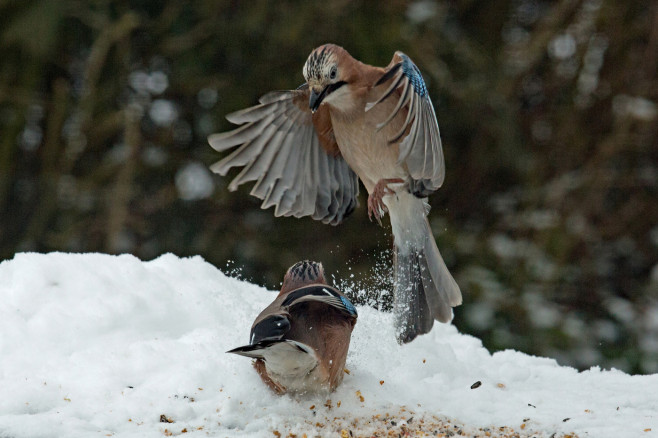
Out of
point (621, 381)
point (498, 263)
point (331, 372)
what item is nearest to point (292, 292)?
point (331, 372)

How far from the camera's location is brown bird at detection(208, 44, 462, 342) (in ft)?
8.73

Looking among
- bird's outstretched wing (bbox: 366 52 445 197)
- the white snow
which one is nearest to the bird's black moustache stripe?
bird's outstretched wing (bbox: 366 52 445 197)

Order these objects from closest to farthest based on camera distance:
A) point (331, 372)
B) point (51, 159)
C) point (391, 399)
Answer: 1. point (331, 372)
2. point (391, 399)
3. point (51, 159)

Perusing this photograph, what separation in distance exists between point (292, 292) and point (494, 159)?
3.34 meters

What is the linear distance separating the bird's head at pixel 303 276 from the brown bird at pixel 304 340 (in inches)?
3.6

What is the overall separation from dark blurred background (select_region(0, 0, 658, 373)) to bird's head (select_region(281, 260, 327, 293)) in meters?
2.52

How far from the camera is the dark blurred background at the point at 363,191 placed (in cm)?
520

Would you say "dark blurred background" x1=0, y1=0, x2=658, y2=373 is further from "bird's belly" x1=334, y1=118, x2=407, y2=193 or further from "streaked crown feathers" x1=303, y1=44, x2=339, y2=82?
"streaked crown feathers" x1=303, y1=44, x2=339, y2=82

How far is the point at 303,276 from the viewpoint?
99.1 inches

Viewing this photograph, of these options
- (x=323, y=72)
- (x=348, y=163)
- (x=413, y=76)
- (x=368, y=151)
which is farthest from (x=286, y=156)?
(x=413, y=76)

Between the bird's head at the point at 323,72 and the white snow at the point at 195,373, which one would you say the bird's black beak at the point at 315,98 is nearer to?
the bird's head at the point at 323,72

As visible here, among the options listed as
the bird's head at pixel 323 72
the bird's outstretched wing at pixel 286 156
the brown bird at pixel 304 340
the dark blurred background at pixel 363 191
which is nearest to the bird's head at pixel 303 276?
the brown bird at pixel 304 340

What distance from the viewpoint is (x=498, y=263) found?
523 centimetres

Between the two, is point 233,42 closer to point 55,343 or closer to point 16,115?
point 16,115
